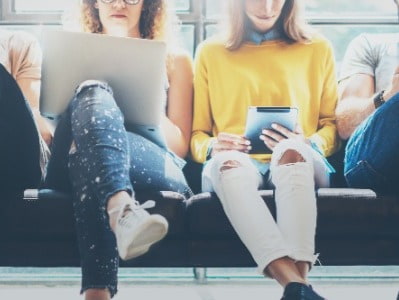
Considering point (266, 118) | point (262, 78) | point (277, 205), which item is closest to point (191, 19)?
point (262, 78)

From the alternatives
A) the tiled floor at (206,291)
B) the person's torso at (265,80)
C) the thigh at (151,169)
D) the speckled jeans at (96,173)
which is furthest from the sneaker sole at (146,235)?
the tiled floor at (206,291)

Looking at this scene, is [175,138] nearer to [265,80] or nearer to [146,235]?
[265,80]

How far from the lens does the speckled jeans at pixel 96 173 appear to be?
4.25 ft

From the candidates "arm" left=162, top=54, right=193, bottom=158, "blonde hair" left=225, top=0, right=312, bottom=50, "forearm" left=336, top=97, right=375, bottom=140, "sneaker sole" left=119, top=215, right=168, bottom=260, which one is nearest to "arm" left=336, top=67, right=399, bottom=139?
"forearm" left=336, top=97, right=375, bottom=140

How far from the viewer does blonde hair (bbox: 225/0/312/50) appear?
6.89 feet

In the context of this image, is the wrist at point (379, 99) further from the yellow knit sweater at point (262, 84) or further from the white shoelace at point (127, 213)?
the white shoelace at point (127, 213)

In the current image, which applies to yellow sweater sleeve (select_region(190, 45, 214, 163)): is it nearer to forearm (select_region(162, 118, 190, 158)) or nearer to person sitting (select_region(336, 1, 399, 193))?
forearm (select_region(162, 118, 190, 158))

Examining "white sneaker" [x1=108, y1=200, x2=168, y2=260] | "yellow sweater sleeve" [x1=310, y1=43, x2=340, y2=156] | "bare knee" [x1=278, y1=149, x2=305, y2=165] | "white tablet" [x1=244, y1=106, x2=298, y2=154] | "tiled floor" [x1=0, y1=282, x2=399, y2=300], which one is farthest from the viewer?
"tiled floor" [x1=0, y1=282, x2=399, y2=300]

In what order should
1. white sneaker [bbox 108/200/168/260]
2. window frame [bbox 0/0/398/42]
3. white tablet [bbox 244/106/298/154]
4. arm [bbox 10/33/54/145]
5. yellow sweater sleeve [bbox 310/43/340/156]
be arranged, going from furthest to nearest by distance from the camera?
window frame [bbox 0/0/398/42]
arm [bbox 10/33/54/145]
yellow sweater sleeve [bbox 310/43/340/156]
white tablet [bbox 244/106/298/154]
white sneaker [bbox 108/200/168/260]

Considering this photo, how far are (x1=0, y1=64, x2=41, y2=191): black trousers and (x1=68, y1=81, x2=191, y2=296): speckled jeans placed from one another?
150 mm

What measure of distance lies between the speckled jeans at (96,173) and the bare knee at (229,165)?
10.2 inches

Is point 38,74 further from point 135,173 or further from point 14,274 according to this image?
point 14,274

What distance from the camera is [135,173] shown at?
159 cm

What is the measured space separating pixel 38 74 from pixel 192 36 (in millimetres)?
859
